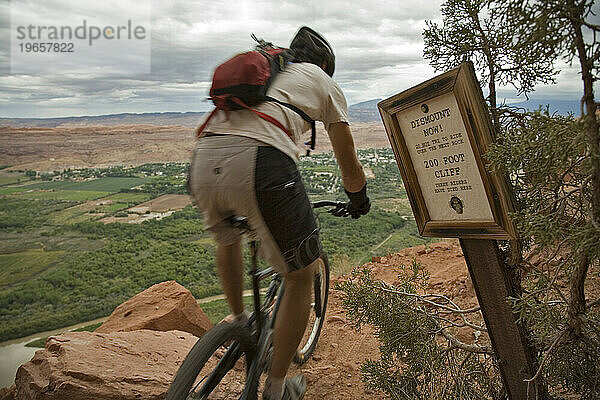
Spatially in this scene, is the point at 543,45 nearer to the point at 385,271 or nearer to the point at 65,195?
the point at 385,271

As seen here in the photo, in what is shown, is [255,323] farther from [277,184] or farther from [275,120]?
[275,120]

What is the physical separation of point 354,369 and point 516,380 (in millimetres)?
1223

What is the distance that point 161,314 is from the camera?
337 cm

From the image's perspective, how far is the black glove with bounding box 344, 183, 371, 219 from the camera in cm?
201

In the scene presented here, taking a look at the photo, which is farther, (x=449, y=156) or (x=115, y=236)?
(x=115, y=236)

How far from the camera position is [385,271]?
15.4 feet

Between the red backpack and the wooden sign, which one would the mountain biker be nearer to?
the red backpack

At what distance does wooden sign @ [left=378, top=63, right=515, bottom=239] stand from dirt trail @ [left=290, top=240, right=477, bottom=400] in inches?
34.9

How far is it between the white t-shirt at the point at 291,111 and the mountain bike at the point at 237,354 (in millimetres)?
338

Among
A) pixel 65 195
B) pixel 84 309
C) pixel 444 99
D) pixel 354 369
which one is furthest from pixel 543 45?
pixel 65 195

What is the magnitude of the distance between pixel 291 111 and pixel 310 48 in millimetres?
399

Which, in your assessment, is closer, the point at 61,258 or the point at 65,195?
the point at 61,258

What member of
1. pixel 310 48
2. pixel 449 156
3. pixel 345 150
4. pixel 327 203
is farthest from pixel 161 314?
pixel 449 156

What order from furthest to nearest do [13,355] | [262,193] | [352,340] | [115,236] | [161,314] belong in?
1. [115,236]
2. [161,314]
3. [352,340]
4. [13,355]
5. [262,193]
